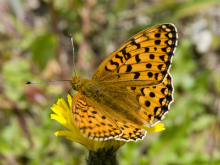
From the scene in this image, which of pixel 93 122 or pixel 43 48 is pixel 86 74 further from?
pixel 93 122

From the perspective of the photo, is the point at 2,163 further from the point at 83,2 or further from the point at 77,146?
the point at 83,2

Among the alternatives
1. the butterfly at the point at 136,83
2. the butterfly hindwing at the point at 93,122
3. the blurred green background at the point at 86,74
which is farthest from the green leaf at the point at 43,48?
the butterfly hindwing at the point at 93,122

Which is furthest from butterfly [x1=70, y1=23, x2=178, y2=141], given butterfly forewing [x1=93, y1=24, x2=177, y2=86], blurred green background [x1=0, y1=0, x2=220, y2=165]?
blurred green background [x1=0, y1=0, x2=220, y2=165]

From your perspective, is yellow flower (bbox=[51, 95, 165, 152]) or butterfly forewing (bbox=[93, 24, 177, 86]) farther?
butterfly forewing (bbox=[93, 24, 177, 86])

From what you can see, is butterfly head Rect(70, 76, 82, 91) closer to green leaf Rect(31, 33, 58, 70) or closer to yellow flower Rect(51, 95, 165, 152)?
yellow flower Rect(51, 95, 165, 152)

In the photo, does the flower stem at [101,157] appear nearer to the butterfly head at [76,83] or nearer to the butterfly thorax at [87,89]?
the butterfly thorax at [87,89]

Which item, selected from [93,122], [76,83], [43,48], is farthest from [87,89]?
[43,48]
